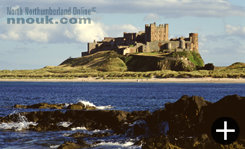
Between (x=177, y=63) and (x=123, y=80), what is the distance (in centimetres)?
2857

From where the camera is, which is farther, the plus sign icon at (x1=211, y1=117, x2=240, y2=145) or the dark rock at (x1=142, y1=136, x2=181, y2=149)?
the plus sign icon at (x1=211, y1=117, x2=240, y2=145)

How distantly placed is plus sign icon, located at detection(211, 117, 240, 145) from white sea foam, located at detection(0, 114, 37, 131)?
16.0 m

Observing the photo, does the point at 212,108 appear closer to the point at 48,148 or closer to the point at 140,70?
the point at 48,148

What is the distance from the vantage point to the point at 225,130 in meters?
21.4

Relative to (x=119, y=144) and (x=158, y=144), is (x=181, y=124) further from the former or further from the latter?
(x=158, y=144)

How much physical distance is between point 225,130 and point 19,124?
18.7m

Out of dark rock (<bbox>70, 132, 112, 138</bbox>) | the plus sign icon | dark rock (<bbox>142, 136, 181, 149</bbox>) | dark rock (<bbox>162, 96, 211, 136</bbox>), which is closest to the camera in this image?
dark rock (<bbox>142, 136, 181, 149</bbox>)

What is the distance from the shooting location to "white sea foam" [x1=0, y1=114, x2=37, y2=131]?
31.6 m

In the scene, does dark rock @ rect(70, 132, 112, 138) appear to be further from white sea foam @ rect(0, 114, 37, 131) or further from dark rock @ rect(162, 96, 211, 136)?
white sea foam @ rect(0, 114, 37, 131)

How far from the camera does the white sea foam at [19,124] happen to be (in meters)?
31.6

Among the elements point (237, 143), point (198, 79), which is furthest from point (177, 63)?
point (237, 143)

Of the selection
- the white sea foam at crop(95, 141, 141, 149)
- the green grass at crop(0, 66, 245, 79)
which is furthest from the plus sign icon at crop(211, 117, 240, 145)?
the green grass at crop(0, 66, 245, 79)

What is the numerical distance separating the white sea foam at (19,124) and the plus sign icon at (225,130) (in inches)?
628

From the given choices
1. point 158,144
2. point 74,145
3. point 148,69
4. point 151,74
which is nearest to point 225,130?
point 158,144
